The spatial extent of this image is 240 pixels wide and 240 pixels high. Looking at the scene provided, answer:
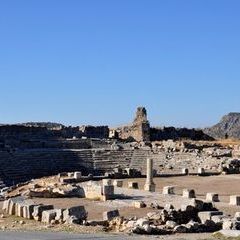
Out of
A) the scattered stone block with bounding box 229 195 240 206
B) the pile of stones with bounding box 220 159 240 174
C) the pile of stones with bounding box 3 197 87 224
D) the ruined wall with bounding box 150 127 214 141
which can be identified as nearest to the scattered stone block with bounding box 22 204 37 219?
the pile of stones with bounding box 3 197 87 224

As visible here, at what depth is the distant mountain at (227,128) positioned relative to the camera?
10806 centimetres

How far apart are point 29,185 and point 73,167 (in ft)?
39.5

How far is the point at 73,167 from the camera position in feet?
153

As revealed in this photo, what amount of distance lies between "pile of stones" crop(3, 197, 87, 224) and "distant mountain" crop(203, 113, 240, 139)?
272 feet

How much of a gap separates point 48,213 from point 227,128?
96.5 meters

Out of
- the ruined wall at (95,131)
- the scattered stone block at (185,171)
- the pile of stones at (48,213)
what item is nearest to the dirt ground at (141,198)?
the pile of stones at (48,213)

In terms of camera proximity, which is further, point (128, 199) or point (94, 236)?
point (128, 199)

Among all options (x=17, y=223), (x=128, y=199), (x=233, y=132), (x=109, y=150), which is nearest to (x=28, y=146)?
(x=109, y=150)

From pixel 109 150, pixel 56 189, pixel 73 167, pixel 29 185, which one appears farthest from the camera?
pixel 109 150

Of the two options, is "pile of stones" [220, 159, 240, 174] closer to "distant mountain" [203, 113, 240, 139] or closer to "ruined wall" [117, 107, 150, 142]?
"ruined wall" [117, 107, 150, 142]

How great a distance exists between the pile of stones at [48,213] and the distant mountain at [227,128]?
82999mm

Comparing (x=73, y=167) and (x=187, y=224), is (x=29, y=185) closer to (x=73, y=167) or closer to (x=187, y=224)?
(x=73, y=167)

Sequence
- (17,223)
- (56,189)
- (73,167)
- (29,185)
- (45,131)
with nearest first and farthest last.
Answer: (17,223) < (56,189) < (29,185) < (73,167) < (45,131)

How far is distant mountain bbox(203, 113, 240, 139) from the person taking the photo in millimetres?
108062
